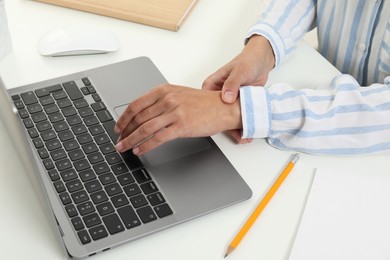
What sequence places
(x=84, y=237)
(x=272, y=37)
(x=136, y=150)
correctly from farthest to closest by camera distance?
(x=272, y=37), (x=136, y=150), (x=84, y=237)

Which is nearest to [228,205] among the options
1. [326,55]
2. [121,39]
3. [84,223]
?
[84,223]

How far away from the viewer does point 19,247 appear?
0.65m

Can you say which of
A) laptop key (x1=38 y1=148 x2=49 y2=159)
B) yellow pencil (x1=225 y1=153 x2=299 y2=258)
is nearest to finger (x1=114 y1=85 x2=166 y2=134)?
laptop key (x1=38 y1=148 x2=49 y2=159)

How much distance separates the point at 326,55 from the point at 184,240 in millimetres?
620

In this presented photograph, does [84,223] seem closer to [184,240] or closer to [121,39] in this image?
[184,240]

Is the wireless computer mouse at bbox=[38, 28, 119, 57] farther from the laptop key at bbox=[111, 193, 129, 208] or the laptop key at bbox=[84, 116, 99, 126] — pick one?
the laptop key at bbox=[111, 193, 129, 208]

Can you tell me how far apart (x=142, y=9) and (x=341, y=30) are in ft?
1.26

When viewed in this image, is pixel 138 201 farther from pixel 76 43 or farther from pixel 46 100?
pixel 76 43

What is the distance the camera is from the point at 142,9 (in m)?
1.05

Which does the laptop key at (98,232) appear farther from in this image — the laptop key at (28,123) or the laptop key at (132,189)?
the laptop key at (28,123)

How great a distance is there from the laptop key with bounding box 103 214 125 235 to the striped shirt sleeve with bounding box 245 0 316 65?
430mm

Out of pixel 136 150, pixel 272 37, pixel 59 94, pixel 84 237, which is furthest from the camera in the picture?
pixel 272 37

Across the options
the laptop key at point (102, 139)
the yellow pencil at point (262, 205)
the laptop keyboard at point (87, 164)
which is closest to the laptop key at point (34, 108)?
the laptop keyboard at point (87, 164)

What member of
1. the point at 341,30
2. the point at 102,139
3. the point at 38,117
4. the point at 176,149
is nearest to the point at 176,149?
the point at 176,149
